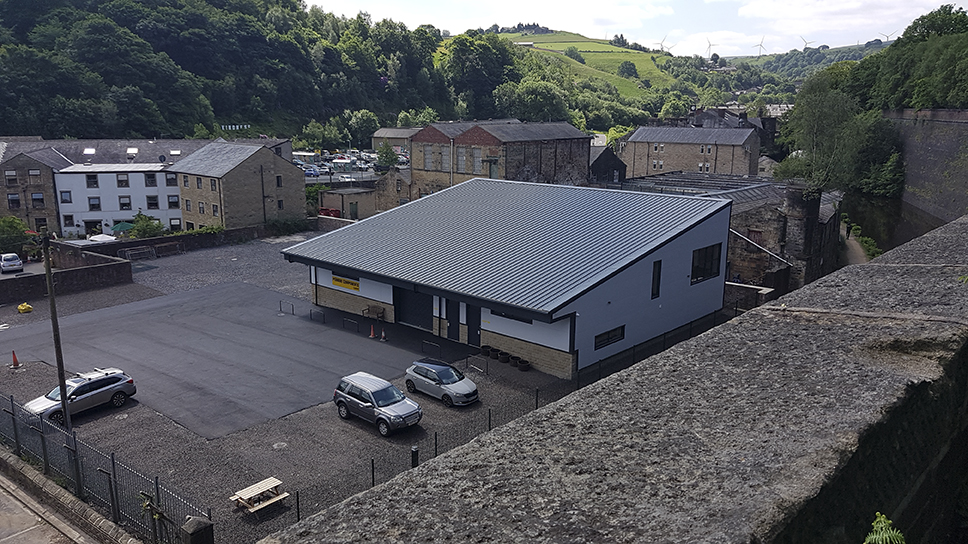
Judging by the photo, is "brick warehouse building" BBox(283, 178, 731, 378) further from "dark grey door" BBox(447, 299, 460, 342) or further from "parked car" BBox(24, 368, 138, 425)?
"parked car" BBox(24, 368, 138, 425)

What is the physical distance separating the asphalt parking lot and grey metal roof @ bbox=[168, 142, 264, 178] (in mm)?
16630

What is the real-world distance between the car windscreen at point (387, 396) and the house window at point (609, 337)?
8839 mm

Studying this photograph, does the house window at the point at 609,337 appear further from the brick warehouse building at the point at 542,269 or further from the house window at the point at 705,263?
the house window at the point at 705,263

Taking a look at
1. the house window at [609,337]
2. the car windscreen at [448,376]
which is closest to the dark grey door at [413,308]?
the car windscreen at [448,376]

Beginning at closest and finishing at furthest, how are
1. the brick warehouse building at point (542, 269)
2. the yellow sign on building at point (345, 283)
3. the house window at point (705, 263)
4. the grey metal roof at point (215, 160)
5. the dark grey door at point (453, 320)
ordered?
the brick warehouse building at point (542, 269)
the dark grey door at point (453, 320)
the house window at point (705, 263)
the yellow sign on building at point (345, 283)
the grey metal roof at point (215, 160)

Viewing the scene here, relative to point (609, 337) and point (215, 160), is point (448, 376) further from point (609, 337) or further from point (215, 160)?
point (215, 160)

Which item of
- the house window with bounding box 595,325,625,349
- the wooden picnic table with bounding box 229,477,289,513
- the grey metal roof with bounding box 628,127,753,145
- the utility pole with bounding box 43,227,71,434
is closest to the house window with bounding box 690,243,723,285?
the house window with bounding box 595,325,625,349

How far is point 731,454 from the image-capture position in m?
8.88

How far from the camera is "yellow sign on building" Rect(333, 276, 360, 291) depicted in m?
33.3

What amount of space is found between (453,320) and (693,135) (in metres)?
62.5

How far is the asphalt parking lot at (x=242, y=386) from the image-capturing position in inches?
728

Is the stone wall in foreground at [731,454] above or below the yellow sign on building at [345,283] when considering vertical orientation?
above

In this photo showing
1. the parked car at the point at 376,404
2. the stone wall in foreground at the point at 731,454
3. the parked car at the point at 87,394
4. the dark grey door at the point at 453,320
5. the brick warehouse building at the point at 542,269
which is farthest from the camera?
the dark grey door at the point at 453,320

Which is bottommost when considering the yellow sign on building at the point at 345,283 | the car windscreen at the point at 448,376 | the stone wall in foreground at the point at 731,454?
the car windscreen at the point at 448,376
